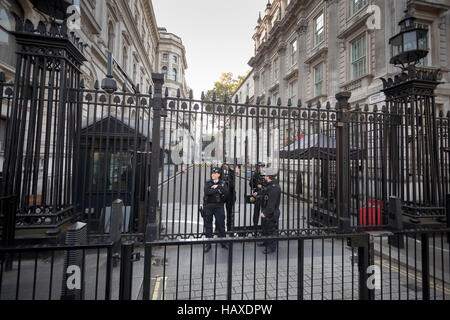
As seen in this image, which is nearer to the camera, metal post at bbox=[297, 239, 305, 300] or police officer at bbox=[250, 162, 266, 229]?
metal post at bbox=[297, 239, 305, 300]

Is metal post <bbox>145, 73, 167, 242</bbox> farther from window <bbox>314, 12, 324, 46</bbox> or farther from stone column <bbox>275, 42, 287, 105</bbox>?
stone column <bbox>275, 42, 287, 105</bbox>

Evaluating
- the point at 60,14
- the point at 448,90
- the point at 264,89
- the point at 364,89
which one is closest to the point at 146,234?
the point at 60,14

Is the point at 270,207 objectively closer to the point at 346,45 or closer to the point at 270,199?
the point at 270,199

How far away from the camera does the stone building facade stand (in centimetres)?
1027

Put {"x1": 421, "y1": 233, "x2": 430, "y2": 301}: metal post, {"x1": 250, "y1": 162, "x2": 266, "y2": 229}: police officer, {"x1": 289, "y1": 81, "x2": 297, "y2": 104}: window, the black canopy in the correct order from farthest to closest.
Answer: {"x1": 289, "y1": 81, "x2": 297, "y2": 104}: window
{"x1": 250, "y1": 162, "x2": 266, "y2": 229}: police officer
the black canopy
{"x1": 421, "y1": 233, "x2": 430, "y2": 301}: metal post

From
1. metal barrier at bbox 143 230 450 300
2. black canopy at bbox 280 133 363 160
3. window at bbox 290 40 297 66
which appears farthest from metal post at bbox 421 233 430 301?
window at bbox 290 40 297 66

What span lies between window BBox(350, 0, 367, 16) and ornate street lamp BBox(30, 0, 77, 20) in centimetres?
1464

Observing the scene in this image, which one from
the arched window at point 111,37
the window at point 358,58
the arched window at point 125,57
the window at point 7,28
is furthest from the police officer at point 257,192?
the arched window at point 125,57

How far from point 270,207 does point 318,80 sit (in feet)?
45.4

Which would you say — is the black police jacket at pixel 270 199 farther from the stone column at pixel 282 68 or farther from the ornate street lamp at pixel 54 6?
the stone column at pixel 282 68

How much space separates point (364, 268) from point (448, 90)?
40.1 ft

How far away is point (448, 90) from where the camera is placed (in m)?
10.1
